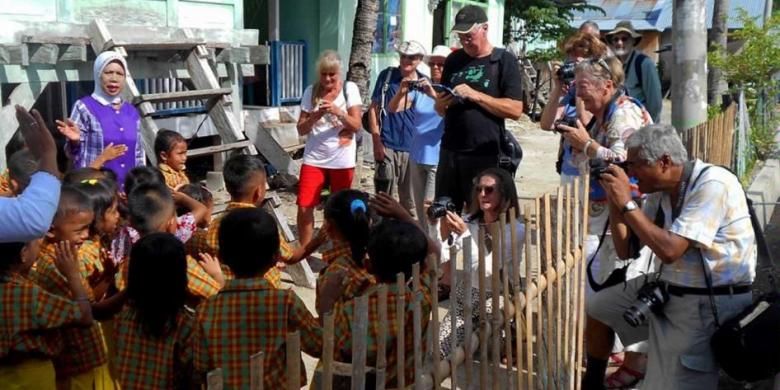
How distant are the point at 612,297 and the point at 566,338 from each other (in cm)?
37

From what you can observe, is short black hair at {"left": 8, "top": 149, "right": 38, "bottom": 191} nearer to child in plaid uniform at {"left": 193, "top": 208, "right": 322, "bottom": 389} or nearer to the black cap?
child in plaid uniform at {"left": 193, "top": 208, "right": 322, "bottom": 389}

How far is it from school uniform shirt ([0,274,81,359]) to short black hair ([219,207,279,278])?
1.77ft

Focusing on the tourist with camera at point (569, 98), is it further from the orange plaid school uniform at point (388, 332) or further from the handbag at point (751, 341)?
the orange plaid school uniform at point (388, 332)

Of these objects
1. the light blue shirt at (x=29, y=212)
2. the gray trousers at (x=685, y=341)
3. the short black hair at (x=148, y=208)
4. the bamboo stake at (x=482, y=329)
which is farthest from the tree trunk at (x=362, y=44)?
the light blue shirt at (x=29, y=212)

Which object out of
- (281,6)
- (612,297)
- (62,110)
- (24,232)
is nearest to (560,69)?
(612,297)

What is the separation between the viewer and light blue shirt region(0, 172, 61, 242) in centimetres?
239

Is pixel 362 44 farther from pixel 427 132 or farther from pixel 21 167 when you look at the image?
pixel 21 167

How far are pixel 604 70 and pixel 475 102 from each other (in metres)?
0.97

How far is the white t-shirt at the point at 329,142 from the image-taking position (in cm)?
575

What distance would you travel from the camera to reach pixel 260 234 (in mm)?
2908

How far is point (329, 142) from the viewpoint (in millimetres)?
5750

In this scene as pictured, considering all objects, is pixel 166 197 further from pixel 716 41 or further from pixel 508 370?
pixel 716 41

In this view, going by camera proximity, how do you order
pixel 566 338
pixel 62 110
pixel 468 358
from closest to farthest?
1. pixel 468 358
2. pixel 566 338
3. pixel 62 110

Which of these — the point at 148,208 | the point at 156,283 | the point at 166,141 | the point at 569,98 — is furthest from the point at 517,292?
the point at 166,141
